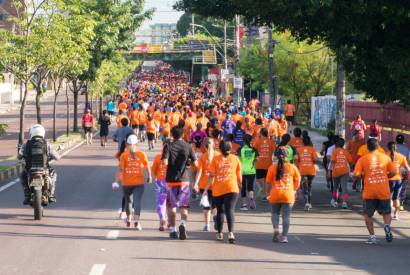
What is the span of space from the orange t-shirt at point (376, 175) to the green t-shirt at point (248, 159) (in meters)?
4.49

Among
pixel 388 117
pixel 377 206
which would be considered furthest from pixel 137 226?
pixel 388 117

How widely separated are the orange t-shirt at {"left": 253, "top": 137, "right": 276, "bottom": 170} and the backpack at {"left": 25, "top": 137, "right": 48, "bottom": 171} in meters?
5.14

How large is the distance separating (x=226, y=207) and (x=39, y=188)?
4140 millimetres

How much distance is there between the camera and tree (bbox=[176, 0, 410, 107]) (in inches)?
755

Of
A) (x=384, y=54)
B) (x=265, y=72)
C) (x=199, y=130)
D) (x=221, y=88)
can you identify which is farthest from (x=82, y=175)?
(x=221, y=88)

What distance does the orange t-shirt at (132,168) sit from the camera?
15977 mm

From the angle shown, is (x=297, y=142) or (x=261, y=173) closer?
(x=261, y=173)

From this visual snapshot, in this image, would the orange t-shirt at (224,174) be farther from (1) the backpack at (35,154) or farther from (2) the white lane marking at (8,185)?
(2) the white lane marking at (8,185)

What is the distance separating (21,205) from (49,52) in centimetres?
1513

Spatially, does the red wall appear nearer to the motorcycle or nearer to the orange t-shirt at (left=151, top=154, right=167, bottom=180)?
the motorcycle

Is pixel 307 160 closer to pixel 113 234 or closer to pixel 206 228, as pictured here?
pixel 206 228

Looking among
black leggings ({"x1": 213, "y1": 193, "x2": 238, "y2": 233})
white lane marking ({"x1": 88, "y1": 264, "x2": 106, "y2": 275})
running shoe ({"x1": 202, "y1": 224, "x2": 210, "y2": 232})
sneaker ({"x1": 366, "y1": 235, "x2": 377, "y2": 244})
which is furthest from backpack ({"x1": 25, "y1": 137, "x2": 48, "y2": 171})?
sneaker ({"x1": 366, "y1": 235, "x2": 377, "y2": 244})

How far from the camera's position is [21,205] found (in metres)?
20.1

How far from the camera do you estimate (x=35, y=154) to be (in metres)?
17.7
